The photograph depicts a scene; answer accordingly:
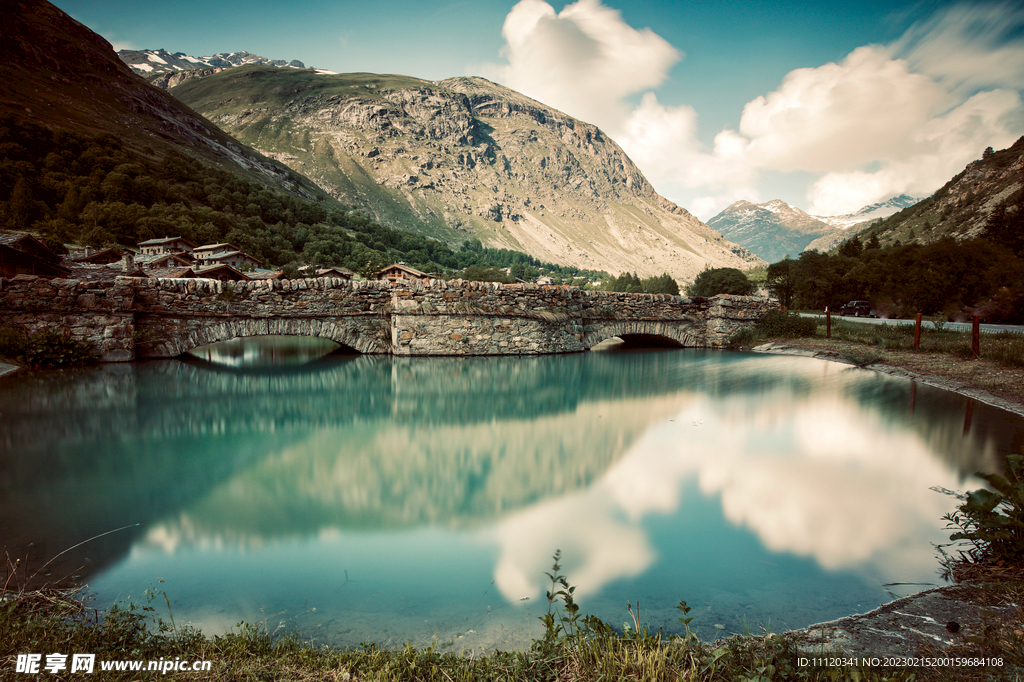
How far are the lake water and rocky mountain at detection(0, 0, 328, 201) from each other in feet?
348

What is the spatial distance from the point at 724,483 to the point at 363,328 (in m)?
11.8

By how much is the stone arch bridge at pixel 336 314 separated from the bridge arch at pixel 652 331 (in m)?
0.06

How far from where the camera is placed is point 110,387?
9.42 metres

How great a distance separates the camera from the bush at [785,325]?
19969 mm

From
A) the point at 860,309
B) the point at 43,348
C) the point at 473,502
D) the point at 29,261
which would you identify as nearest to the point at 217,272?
the point at 29,261

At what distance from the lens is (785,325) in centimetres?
Result: 2014

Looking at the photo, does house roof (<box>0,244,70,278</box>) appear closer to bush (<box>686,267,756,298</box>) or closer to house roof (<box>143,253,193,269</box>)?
house roof (<box>143,253,193,269</box>)

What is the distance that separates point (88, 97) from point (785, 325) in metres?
146

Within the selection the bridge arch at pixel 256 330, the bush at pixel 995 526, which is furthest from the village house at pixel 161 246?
the bush at pixel 995 526

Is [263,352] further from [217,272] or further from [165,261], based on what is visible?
[165,261]

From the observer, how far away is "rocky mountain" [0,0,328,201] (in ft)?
293

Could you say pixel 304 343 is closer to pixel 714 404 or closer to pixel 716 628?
pixel 714 404

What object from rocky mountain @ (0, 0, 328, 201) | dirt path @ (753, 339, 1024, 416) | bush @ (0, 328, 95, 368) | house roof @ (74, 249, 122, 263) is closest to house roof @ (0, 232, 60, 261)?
house roof @ (74, 249, 122, 263)

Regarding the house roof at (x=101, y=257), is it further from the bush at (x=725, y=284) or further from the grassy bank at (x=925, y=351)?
the bush at (x=725, y=284)
